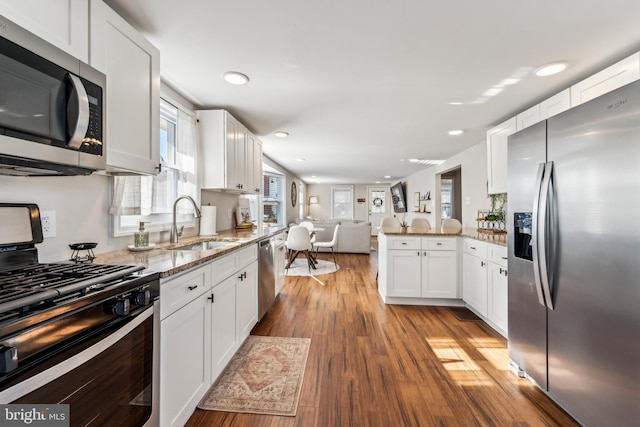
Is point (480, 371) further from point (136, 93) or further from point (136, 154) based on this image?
point (136, 93)

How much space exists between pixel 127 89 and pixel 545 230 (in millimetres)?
2440

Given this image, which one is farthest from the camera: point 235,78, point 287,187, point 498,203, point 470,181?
point 287,187

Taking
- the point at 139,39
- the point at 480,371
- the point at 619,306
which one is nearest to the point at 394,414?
the point at 480,371

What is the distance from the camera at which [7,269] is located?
1.06 m

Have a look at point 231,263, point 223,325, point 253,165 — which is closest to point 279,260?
point 253,165

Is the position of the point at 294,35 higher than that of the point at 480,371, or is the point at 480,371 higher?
the point at 294,35

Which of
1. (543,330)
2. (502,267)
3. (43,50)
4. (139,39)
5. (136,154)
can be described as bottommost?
(543,330)

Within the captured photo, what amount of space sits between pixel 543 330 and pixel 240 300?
2081 mm

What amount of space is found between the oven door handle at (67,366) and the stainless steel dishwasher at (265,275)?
62.4 inches

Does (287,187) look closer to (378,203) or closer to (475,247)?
(378,203)

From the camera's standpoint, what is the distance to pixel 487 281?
273 centimetres

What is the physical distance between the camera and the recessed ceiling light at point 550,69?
1.94 meters

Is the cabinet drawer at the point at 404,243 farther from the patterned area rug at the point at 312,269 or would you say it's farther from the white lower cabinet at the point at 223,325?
the white lower cabinet at the point at 223,325

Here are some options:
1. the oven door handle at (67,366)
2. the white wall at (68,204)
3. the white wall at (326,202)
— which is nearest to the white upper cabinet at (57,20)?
the white wall at (68,204)
